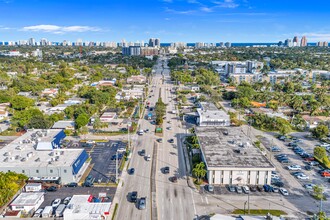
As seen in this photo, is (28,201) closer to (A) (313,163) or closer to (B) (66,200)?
(B) (66,200)

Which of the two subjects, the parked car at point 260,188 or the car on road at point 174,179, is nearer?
the parked car at point 260,188

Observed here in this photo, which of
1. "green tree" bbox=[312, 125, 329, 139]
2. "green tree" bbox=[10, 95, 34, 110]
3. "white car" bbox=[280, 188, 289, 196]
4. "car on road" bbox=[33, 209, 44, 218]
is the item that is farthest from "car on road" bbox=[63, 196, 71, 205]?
"green tree" bbox=[10, 95, 34, 110]

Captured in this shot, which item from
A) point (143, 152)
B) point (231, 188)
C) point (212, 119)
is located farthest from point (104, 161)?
point (212, 119)

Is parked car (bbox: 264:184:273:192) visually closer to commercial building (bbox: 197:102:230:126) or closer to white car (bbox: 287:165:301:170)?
white car (bbox: 287:165:301:170)

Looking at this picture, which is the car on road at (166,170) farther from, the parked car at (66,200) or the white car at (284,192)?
the white car at (284,192)

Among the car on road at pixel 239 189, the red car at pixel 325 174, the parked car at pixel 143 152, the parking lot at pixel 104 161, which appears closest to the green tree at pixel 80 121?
the parking lot at pixel 104 161

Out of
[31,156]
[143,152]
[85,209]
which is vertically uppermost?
[31,156]
